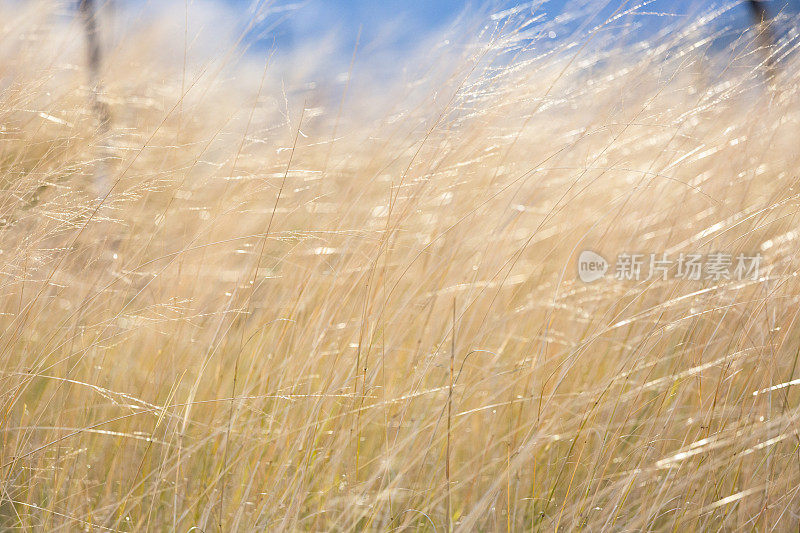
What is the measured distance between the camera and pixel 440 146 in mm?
1751

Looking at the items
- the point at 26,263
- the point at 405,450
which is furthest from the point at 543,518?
the point at 26,263

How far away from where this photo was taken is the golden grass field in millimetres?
1133

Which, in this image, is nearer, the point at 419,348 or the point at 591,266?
the point at 419,348

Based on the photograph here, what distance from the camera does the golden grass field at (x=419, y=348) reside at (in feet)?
3.72

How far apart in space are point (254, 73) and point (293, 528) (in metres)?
2.88

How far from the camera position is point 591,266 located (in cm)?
175

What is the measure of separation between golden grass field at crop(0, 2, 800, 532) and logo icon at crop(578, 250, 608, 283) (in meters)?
0.03

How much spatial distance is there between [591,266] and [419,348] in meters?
0.60

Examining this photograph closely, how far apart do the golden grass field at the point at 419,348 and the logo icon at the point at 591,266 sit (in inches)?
1.2

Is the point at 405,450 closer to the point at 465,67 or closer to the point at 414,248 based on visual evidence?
the point at 414,248

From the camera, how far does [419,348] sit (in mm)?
1392

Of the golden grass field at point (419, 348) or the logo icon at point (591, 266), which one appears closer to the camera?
the golden grass field at point (419, 348)

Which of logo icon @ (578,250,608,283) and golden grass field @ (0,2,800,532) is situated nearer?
golden grass field @ (0,2,800,532)

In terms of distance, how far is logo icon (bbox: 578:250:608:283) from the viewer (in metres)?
1.73
